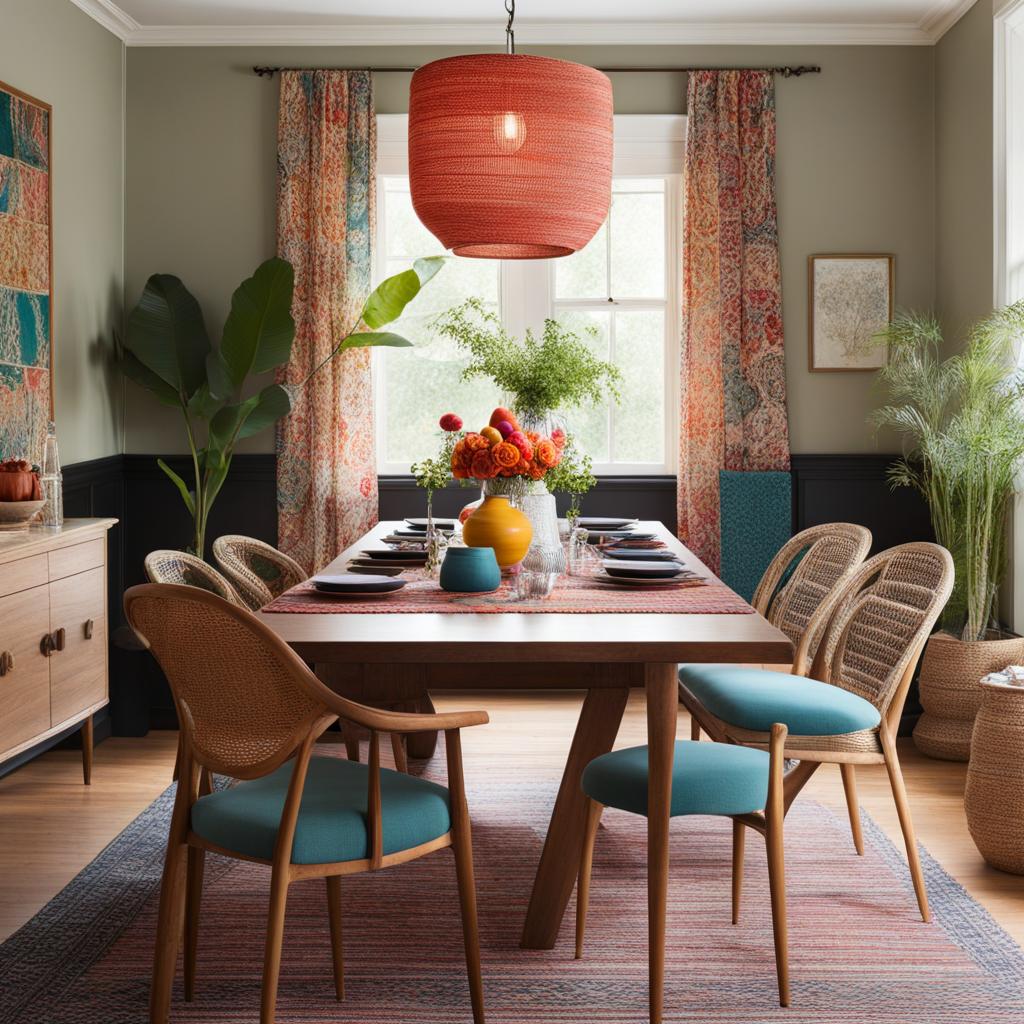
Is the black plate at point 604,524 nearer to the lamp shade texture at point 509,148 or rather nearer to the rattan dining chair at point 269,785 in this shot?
the lamp shade texture at point 509,148

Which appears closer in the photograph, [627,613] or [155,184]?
[627,613]

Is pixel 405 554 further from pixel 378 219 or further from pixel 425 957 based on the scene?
pixel 378 219

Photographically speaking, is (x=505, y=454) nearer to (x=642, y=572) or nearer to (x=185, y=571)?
(x=642, y=572)

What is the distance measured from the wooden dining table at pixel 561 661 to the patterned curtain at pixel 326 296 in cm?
265

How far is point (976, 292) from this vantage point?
4969 millimetres

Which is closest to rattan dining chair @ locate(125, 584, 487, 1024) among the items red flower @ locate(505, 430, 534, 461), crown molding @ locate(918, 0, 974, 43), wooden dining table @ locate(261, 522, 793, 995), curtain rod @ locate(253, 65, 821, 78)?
wooden dining table @ locate(261, 522, 793, 995)

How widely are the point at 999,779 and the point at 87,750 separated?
308 cm

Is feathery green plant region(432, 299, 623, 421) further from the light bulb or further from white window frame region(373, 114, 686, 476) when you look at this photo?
the light bulb

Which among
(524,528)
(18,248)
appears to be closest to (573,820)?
(524,528)

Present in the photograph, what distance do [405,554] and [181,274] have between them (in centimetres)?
257

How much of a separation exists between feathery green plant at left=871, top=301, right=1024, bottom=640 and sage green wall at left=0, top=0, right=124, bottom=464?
339cm

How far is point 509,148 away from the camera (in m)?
2.98

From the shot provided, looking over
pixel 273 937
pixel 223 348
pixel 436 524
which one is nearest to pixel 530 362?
pixel 436 524

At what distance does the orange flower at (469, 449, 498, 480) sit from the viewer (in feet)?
10.7
